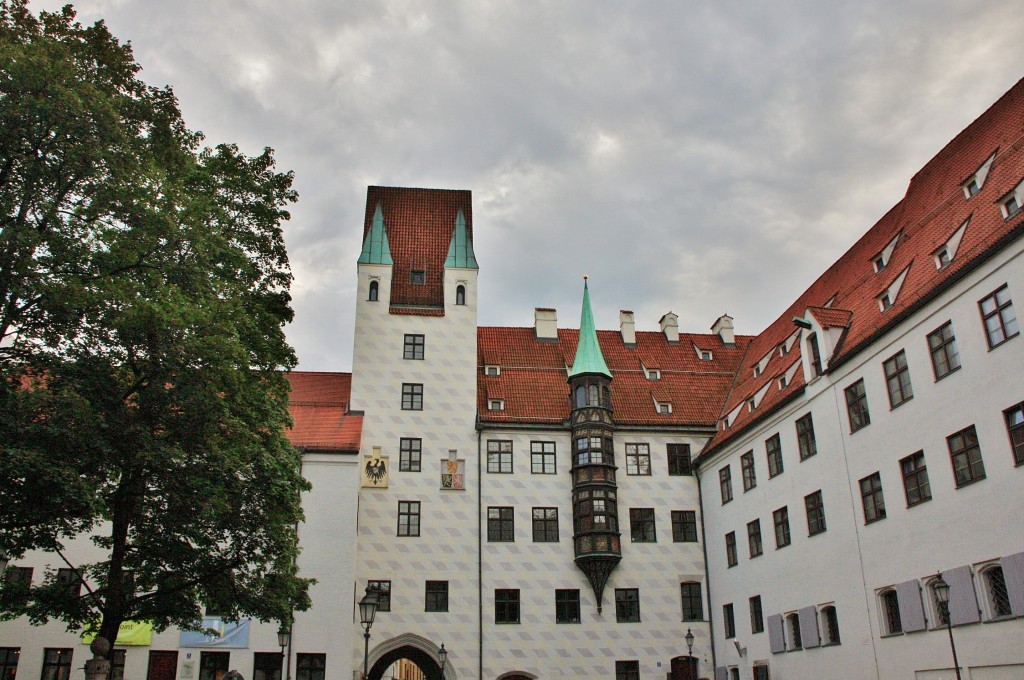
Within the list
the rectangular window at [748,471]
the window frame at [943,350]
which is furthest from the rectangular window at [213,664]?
the window frame at [943,350]

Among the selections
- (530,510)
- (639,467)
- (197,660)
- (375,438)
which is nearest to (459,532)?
(530,510)

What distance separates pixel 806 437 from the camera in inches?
1013

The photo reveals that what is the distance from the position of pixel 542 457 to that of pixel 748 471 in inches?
301

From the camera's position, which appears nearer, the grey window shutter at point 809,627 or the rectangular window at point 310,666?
the grey window shutter at point 809,627

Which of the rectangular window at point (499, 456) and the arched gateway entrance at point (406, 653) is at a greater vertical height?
the rectangular window at point (499, 456)

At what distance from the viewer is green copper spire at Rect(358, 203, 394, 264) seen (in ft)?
115

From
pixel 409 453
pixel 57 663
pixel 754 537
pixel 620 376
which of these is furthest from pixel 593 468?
pixel 57 663

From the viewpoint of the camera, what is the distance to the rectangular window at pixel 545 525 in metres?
31.6

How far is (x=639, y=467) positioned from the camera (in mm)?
33031

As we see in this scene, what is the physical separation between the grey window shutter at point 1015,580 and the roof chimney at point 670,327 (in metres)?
22.4

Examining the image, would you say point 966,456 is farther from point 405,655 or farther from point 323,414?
point 323,414

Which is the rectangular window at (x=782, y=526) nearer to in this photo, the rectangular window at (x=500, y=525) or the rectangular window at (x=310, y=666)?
the rectangular window at (x=500, y=525)

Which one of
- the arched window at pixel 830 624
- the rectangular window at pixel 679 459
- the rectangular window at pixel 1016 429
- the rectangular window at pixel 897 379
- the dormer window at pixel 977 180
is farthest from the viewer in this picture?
the rectangular window at pixel 679 459

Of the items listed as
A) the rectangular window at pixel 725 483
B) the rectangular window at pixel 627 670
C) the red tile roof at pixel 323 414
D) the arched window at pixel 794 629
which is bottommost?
the rectangular window at pixel 627 670
